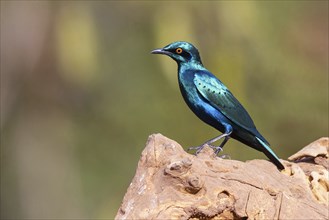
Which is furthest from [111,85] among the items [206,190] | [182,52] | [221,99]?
[206,190]

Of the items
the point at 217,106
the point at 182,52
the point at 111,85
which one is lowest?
the point at 217,106

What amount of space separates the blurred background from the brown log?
235 inches

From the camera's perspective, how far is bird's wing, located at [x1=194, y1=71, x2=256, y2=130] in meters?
6.52

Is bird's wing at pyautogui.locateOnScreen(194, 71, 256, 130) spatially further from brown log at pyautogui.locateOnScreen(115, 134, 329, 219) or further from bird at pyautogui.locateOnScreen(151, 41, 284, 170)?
brown log at pyautogui.locateOnScreen(115, 134, 329, 219)

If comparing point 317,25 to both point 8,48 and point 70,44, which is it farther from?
point 8,48

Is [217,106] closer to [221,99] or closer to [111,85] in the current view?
[221,99]

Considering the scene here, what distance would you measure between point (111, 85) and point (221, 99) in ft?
21.3

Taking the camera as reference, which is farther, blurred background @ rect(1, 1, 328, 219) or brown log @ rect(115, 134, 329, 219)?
blurred background @ rect(1, 1, 328, 219)

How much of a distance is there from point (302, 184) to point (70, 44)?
→ 662cm

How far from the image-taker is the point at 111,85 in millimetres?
12984

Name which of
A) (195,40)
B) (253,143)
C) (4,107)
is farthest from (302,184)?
(4,107)

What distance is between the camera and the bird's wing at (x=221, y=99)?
652 cm

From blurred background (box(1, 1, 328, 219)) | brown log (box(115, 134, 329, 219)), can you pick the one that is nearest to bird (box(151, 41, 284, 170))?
brown log (box(115, 134, 329, 219))

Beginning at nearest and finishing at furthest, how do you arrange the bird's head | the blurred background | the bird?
the bird, the bird's head, the blurred background
